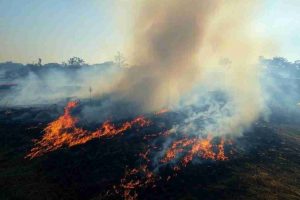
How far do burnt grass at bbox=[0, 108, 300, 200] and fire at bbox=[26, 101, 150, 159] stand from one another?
2.00m

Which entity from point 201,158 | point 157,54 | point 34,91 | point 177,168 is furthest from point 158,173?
point 34,91

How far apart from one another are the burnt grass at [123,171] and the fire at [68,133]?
78.8 inches

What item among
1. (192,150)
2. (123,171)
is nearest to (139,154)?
(123,171)

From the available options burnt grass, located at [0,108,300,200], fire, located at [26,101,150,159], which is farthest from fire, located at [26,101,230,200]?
burnt grass, located at [0,108,300,200]

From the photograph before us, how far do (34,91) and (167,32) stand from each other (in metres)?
52.7

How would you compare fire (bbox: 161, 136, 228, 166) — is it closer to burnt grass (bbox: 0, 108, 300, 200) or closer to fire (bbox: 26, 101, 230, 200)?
fire (bbox: 26, 101, 230, 200)

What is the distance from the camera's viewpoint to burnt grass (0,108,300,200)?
148 ft

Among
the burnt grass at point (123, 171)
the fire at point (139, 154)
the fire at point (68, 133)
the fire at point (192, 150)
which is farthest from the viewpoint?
the fire at point (68, 133)

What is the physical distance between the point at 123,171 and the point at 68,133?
19972 millimetres

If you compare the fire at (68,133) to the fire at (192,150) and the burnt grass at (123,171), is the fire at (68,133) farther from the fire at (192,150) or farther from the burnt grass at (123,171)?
the fire at (192,150)

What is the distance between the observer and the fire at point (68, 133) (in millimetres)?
60594

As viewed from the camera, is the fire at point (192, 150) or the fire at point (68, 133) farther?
the fire at point (68, 133)

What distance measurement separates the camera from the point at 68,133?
66312 millimetres

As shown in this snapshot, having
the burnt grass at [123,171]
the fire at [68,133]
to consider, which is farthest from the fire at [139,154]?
the burnt grass at [123,171]
